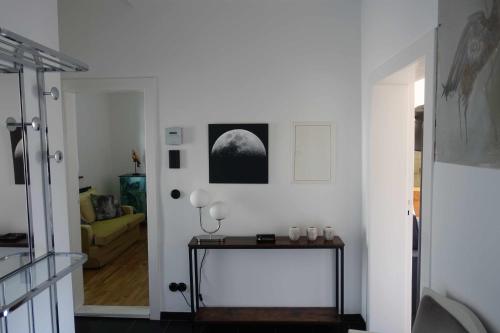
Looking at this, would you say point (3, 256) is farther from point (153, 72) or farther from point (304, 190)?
point (304, 190)

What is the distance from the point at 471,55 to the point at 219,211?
192cm

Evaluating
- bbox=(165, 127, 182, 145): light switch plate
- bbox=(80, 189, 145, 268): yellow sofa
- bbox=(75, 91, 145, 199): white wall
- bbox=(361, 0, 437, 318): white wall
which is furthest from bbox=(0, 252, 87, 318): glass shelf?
bbox=(75, 91, 145, 199): white wall

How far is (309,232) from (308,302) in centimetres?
67

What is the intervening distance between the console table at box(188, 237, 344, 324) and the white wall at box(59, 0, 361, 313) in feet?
0.34

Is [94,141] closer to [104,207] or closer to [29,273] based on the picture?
[104,207]

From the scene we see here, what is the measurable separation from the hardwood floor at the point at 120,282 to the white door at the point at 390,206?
83.0 inches

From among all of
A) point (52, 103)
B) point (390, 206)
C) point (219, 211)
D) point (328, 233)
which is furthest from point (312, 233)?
point (52, 103)

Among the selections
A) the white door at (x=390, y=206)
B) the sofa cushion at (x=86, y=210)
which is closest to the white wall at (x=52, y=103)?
the white door at (x=390, y=206)

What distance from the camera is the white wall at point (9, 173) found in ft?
4.83

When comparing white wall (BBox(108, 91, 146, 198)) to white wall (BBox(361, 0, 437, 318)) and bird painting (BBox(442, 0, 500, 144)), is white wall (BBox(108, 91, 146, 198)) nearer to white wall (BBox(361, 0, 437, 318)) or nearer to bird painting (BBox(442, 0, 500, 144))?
white wall (BBox(361, 0, 437, 318))

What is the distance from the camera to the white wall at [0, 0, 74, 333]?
5.22 feet

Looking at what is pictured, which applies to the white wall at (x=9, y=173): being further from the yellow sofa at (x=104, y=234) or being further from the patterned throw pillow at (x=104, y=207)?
the patterned throw pillow at (x=104, y=207)

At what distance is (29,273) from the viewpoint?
4.98 ft

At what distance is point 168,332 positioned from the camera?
9.11 ft
